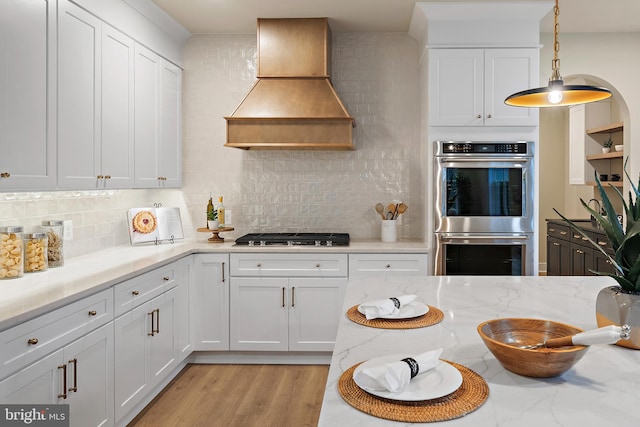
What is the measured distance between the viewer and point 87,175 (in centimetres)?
284

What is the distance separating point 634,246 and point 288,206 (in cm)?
325

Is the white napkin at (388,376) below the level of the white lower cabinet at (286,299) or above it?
above

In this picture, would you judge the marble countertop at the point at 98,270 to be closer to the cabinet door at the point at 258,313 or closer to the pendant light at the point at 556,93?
the cabinet door at the point at 258,313

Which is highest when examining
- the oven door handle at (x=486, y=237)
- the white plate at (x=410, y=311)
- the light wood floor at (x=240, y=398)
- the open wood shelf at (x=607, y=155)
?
the open wood shelf at (x=607, y=155)

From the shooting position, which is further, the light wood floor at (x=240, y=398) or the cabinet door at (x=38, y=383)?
the light wood floor at (x=240, y=398)

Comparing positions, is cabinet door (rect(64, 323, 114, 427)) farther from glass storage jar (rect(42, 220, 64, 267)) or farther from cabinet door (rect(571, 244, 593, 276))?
cabinet door (rect(571, 244, 593, 276))

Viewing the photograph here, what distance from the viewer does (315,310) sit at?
381cm

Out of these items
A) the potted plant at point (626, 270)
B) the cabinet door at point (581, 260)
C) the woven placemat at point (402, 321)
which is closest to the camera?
the potted plant at point (626, 270)

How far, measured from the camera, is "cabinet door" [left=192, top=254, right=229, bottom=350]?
150 inches

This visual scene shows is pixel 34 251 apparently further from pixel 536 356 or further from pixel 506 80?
pixel 506 80

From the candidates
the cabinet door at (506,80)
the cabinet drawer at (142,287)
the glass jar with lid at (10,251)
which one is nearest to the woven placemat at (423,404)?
the cabinet drawer at (142,287)

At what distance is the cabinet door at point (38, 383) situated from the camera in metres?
1.77

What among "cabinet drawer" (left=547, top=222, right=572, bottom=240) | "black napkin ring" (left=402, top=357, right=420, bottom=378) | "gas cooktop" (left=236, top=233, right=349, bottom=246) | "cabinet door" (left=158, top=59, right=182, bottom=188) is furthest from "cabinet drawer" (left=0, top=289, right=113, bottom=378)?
"cabinet drawer" (left=547, top=222, right=572, bottom=240)

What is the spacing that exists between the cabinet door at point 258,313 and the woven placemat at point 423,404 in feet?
8.78
